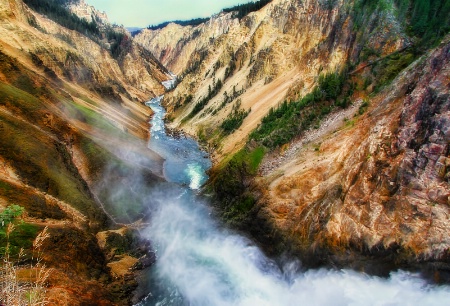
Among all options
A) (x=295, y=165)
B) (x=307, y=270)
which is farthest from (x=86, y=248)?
(x=295, y=165)

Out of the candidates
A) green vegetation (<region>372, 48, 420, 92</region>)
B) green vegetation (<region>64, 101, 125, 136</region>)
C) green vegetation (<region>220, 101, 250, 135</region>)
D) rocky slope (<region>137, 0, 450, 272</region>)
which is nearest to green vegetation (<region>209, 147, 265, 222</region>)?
rocky slope (<region>137, 0, 450, 272</region>)

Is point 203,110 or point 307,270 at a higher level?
point 203,110

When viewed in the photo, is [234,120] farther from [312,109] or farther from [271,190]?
[271,190]

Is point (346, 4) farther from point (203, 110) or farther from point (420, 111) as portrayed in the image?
point (203, 110)

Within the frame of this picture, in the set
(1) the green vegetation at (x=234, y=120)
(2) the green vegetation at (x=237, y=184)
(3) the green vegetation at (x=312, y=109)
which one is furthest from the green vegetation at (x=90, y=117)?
(3) the green vegetation at (x=312, y=109)

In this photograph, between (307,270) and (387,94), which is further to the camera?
(387,94)

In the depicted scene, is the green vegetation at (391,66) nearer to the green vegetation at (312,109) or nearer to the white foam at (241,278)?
the green vegetation at (312,109)
